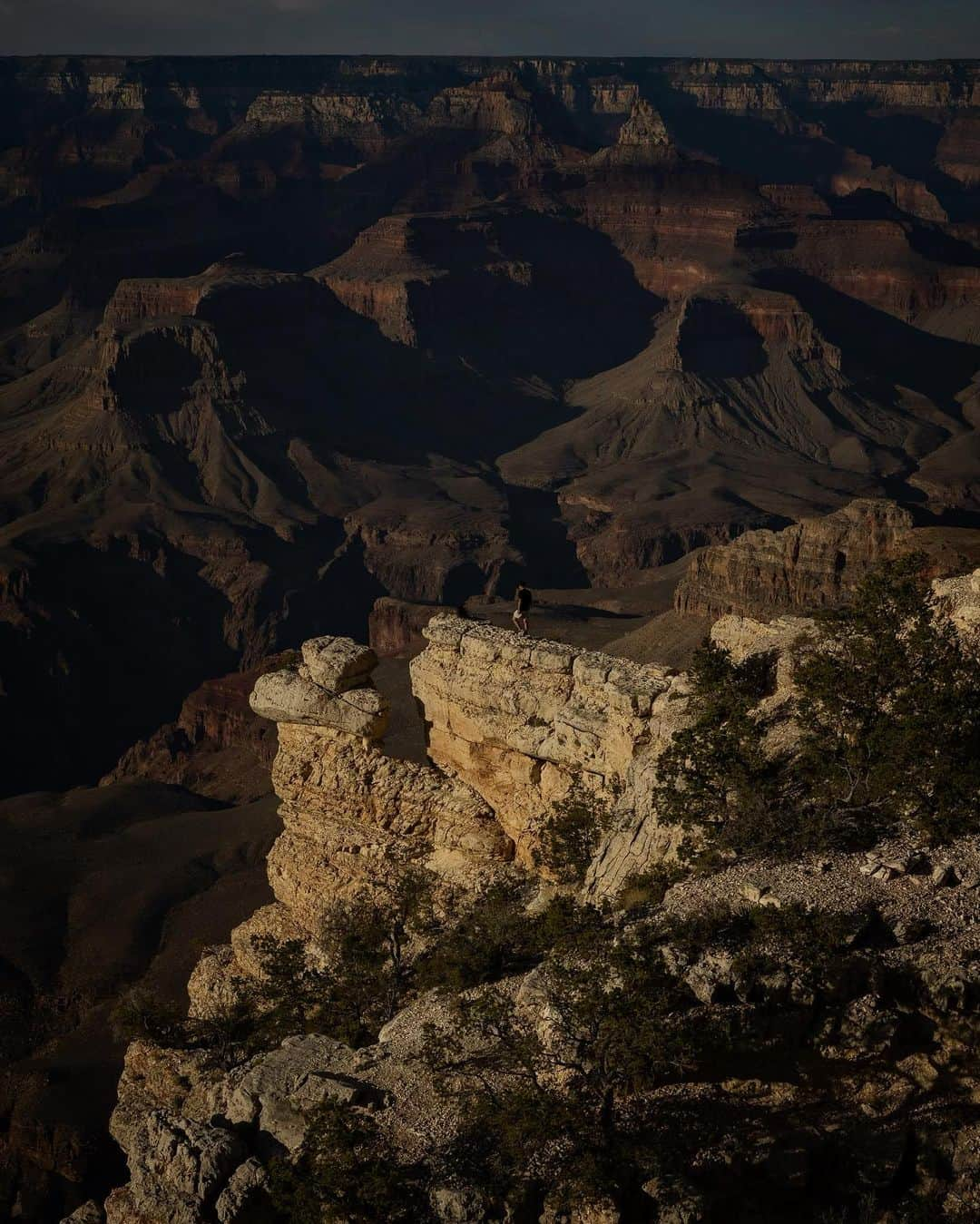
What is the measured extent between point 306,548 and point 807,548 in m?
61.5

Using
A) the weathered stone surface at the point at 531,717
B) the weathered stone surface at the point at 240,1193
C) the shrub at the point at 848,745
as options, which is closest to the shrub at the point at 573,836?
the weathered stone surface at the point at 531,717

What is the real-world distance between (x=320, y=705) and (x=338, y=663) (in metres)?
1.10

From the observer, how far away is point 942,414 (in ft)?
595

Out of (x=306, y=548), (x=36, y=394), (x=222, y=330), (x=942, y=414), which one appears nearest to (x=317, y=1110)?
(x=306, y=548)

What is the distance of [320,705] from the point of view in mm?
38438

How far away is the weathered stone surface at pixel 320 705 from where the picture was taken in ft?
125

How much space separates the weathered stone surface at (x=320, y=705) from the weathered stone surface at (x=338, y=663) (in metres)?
0.21

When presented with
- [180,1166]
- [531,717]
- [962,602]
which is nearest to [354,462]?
[531,717]

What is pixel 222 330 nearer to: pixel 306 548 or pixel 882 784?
pixel 306 548

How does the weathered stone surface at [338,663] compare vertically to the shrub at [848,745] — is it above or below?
below

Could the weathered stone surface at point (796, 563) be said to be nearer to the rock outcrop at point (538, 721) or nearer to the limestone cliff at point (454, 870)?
the limestone cliff at point (454, 870)

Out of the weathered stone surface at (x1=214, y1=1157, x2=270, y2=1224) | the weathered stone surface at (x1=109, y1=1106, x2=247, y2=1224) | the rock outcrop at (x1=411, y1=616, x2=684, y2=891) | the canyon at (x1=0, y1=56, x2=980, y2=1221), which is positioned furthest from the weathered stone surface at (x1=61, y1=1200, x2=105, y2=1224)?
the rock outcrop at (x1=411, y1=616, x2=684, y2=891)

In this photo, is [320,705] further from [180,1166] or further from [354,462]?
[354,462]

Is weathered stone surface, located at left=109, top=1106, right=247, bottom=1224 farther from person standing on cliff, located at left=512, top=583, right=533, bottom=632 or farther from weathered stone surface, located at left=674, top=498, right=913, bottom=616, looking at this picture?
weathered stone surface, located at left=674, top=498, right=913, bottom=616
